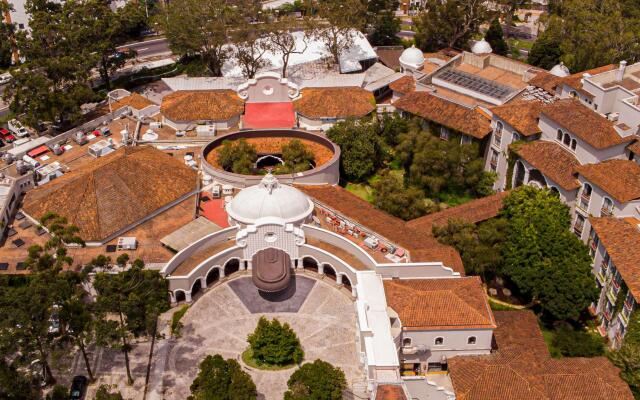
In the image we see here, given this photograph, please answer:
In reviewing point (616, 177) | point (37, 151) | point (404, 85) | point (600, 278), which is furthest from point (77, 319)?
point (404, 85)

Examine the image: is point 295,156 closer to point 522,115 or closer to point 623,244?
point 522,115

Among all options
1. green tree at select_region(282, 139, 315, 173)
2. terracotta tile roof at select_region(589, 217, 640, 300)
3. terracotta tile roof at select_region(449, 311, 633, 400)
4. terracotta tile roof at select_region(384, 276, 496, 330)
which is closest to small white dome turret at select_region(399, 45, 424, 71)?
green tree at select_region(282, 139, 315, 173)

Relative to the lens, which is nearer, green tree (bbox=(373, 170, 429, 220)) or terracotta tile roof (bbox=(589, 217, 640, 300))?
terracotta tile roof (bbox=(589, 217, 640, 300))

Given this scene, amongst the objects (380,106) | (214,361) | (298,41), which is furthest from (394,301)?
(298,41)

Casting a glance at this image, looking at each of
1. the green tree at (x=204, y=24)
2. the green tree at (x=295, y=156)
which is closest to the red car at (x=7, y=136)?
the green tree at (x=204, y=24)

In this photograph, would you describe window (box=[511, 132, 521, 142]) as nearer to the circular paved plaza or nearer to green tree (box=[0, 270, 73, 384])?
the circular paved plaza

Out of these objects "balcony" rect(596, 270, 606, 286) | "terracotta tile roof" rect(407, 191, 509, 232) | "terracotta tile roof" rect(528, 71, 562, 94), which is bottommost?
"balcony" rect(596, 270, 606, 286)

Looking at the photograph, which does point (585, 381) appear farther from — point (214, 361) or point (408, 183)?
point (408, 183)
